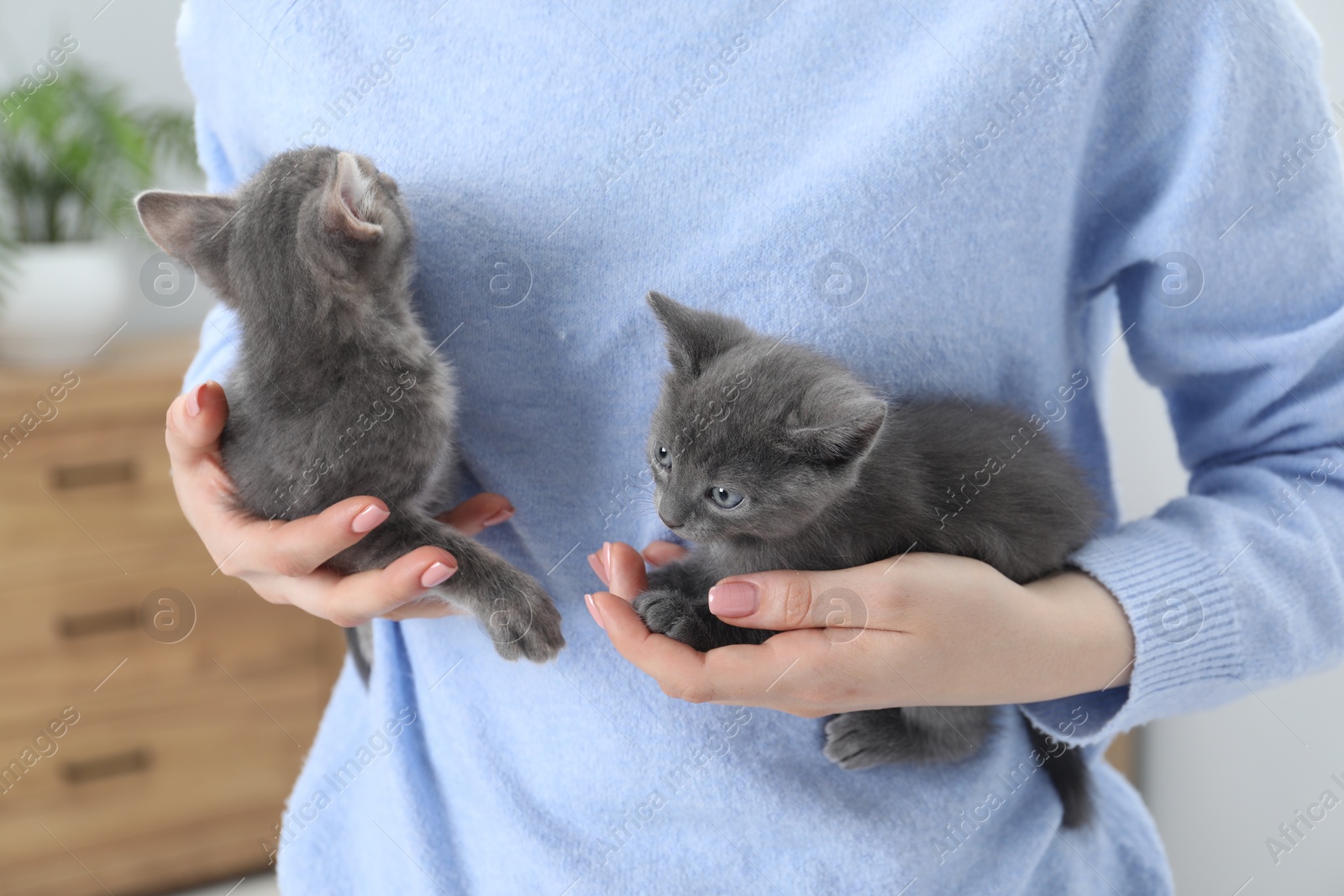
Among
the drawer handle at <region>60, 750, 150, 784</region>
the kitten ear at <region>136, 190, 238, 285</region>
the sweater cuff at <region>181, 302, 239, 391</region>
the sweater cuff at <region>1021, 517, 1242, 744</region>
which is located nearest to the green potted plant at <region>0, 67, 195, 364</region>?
the drawer handle at <region>60, 750, 150, 784</region>

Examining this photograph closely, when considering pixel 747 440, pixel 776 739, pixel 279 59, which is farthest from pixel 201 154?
pixel 776 739

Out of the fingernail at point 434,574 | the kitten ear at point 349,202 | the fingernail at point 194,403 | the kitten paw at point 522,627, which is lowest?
the kitten paw at point 522,627

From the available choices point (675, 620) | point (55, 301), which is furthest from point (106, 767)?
point (675, 620)

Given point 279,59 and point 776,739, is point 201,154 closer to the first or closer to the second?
point 279,59

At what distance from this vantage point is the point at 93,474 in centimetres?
238

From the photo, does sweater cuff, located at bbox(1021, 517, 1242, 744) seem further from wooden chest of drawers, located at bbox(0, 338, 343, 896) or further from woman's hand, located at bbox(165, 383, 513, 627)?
wooden chest of drawers, located at bbox(0, 338, 343, 896)

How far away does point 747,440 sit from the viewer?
86 centimetres

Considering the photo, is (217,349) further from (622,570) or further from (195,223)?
(622,570)

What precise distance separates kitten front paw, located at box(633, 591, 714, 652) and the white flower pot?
211cm

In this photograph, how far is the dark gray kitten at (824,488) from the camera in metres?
0.85

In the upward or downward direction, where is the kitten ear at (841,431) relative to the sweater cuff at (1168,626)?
upward

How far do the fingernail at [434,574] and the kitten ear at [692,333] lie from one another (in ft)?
0.91

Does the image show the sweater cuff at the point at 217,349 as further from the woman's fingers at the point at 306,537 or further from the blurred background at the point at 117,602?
the blurred background at the point at 117,602

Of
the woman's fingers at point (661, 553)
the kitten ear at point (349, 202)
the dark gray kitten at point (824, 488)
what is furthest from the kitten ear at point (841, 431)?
the kitten ear at point (349, 202)
